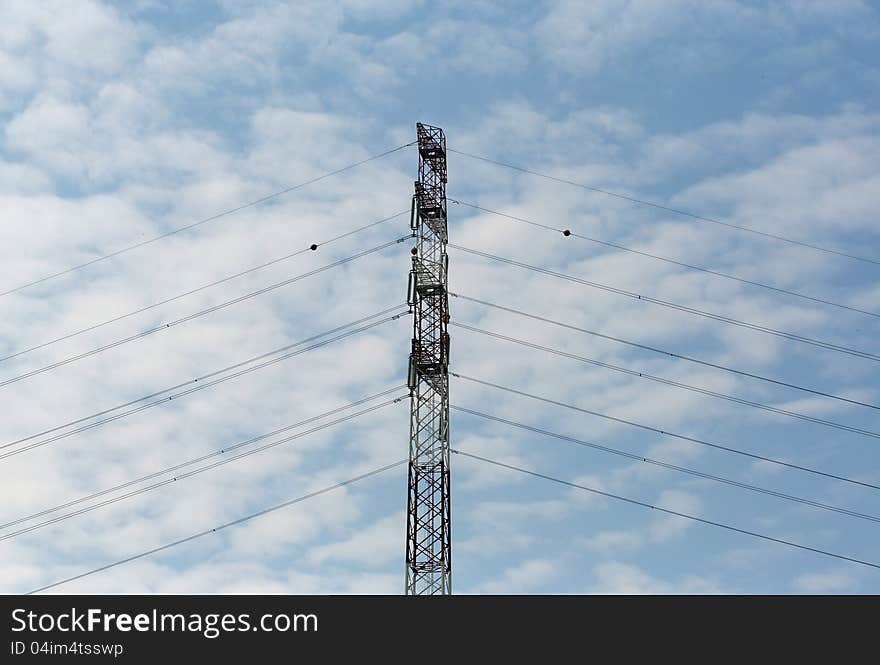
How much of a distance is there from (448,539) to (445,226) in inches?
930

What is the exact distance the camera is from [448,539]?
76000 millimetres

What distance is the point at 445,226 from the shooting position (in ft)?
283
